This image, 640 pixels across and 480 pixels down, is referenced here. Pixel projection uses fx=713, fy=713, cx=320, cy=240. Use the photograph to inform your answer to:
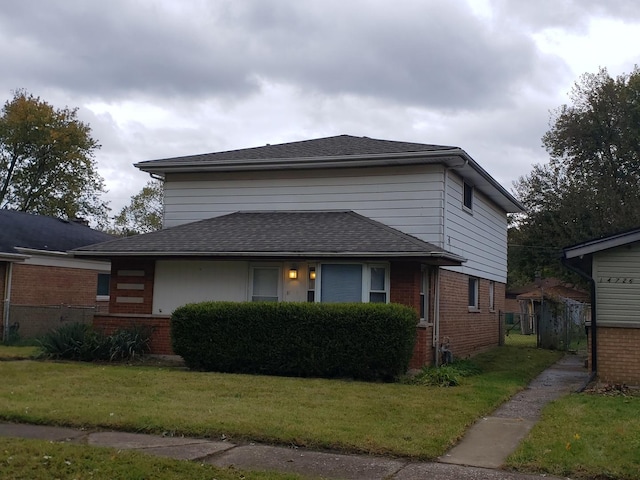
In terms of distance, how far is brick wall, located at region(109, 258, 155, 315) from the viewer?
55.5 feet

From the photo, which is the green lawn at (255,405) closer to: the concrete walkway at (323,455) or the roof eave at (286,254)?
the concrete walkway at (323,455)

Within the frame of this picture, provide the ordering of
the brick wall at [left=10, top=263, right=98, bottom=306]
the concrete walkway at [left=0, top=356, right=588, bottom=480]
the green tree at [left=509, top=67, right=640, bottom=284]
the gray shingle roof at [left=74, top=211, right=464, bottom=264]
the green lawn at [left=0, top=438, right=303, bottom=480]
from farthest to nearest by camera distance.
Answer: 1. the green tree at [left=509, top=67, right=640, bottom=284]
2. the brick wall at [left=10, top=263, right=98, bottom=306]
3. the gray shingle roof at [left=74, top=211, right=464, bottom=264]
4. the concrete walkway at [left=0, top=356, right=588, bottom=480]
5. the green lawn at [left=0, top=438, right=303, bottom=480]

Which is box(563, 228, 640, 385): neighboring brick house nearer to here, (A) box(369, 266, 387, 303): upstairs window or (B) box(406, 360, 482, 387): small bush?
(B) box(406, 360, 482, 387): small bush

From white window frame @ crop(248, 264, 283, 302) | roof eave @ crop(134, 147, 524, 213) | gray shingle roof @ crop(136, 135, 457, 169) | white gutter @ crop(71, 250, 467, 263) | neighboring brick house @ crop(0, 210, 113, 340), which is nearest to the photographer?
white gutter @ crop(71, 250, 467, 263)

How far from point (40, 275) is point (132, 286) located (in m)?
7.69

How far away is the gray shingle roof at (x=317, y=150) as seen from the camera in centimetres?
1759

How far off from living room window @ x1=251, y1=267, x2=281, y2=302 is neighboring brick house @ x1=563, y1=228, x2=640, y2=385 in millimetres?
6507

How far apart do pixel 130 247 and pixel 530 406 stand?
9.80m

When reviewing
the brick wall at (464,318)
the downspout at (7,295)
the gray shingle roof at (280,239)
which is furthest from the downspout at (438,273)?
the downspout at (7,295)

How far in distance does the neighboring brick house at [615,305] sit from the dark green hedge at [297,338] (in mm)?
3480

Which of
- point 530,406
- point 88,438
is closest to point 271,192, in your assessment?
point 530,406

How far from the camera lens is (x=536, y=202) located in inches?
1610

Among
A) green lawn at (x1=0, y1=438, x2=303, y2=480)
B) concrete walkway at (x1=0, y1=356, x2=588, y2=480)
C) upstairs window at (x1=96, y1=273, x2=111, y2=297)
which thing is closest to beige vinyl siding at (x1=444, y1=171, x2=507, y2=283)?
concrete walkway at (x1=0, y1=356, x2=588, y2=480)

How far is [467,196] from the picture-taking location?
19.2 meters
